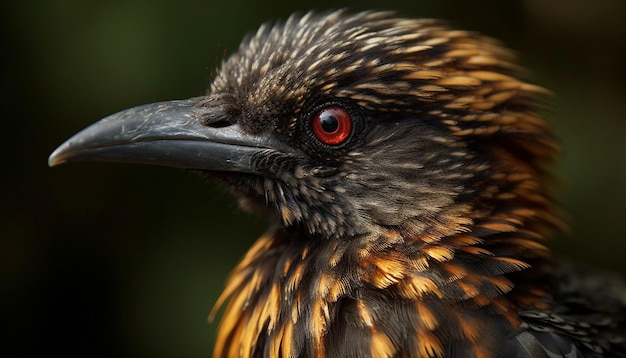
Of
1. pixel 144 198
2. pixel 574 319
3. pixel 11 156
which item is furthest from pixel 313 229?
pixel 11 156

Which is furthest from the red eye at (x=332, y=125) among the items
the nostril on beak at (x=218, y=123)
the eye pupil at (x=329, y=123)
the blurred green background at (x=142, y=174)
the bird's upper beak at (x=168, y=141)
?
the blurred green background at (x=142, y=174)

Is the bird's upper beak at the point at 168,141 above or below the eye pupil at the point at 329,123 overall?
below

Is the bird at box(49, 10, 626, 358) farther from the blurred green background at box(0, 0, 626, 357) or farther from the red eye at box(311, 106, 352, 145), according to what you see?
the blurred green background at box(0, 0, 626, 357)

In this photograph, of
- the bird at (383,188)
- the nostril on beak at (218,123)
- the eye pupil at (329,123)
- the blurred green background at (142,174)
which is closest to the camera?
the bird at (383,188)

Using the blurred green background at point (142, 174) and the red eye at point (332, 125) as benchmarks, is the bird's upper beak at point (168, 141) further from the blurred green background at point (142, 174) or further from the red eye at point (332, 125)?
the blurred green background at point (142, 174)

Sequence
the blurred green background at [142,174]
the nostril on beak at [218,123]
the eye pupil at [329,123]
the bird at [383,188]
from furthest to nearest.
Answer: the blurred green background at [142,174] < the nostril on beak at [218,123] < the eye pupil at [329,123] < the bird at [383,188]

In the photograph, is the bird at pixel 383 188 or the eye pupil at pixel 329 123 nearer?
the bird at pixel 383 188

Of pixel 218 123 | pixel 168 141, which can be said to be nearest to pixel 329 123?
pixel 218 123

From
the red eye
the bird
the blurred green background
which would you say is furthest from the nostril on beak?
the blurred green background
